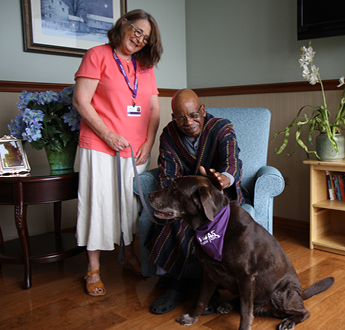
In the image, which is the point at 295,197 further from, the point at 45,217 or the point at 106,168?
the point at 45,217

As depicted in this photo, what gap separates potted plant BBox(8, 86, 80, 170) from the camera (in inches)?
91.4

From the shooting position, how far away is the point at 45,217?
10.5 feet

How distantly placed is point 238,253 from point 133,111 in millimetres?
1034

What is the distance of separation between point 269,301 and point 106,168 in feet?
3.62

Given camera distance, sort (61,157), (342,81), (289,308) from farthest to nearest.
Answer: (342,81)
(61,157)
(289,308)

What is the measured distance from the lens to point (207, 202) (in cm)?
162

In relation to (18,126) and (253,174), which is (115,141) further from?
(253,174)

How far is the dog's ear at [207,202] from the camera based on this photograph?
63.4 inches

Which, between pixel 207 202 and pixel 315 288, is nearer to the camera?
pixel 207 202

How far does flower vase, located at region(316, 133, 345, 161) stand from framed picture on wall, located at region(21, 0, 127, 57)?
1.95 metres

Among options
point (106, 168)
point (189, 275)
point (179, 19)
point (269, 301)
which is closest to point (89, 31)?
point (179, 19)

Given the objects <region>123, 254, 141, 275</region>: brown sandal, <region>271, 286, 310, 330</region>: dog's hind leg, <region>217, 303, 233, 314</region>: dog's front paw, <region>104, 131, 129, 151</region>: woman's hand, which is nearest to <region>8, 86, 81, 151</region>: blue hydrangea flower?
<region>104, 131, 129, 151</region>: woman's hand

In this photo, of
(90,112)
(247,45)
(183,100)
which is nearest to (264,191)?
(183,100)

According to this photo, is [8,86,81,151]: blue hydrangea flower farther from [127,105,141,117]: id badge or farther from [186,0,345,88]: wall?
[186,0,345,88]: wall
